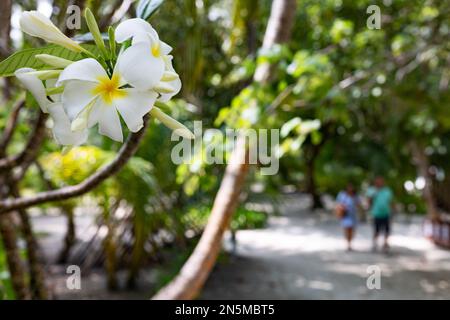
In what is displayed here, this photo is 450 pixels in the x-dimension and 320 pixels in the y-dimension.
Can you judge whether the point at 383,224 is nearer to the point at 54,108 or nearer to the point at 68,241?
the point at 68,241

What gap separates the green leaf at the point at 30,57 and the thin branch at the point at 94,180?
20 cm

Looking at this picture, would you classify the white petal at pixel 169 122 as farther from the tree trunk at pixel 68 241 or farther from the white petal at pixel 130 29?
the tree trunk at pixel 68 241

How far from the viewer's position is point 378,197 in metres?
6.42

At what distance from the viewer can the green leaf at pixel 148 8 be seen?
2.08 ft

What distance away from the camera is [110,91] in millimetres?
433

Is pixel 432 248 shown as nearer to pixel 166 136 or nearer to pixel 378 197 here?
pixel 378 197

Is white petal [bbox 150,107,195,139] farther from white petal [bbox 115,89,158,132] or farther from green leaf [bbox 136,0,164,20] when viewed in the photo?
green leaf [bbox 136,0,164,20]

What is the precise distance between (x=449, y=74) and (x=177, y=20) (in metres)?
3.22

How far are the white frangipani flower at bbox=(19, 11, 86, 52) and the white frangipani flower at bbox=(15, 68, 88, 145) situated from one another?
44 millimetres

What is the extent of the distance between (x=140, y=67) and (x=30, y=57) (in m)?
0.19

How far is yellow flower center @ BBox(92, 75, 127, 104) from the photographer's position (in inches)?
17.0

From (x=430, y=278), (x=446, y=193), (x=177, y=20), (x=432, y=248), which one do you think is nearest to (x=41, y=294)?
(x=177, y=20)

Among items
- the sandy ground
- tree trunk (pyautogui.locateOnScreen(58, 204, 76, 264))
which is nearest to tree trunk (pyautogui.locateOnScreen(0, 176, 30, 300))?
the sandy ground

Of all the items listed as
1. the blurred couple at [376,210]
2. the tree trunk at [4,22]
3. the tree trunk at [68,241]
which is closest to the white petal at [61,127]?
the tree trunk at [4,22]
